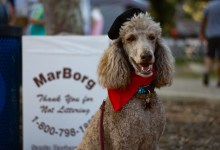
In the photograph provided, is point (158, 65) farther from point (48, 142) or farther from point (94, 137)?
point (48, 142)

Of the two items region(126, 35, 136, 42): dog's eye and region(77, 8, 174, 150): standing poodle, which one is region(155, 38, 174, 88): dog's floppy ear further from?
region(126, 35, 136, 42): dog's eye

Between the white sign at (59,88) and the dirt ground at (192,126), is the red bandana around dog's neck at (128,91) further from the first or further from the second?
the dirt ground at (192,126)

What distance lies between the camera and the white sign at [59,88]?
547 centimetres

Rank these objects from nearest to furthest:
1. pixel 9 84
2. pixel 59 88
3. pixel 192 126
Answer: pixel 9 84 → pixel 59 88 → pixel 192 126

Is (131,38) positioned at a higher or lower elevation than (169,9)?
lower

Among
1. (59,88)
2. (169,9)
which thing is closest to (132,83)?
(59,88)

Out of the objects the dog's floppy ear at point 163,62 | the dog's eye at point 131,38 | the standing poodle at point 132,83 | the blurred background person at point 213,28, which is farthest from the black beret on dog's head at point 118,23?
the blurred background person at point 213,28

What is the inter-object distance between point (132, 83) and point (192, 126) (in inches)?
157

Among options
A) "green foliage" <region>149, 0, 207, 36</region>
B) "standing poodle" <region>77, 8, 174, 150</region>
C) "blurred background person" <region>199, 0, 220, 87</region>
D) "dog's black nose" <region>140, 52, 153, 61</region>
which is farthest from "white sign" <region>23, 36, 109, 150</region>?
"green foliage" <region>149, 0, 207, 36</region>

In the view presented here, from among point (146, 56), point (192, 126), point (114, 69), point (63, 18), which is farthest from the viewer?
point (192, 126)

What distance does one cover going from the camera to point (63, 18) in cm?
743

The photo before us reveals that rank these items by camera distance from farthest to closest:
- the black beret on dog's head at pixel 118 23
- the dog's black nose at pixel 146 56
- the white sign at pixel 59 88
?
the white sign at pixel 59 88 < the black beret on dog's head at pixel 118 23 < the dog's black nose at pixel 146 56

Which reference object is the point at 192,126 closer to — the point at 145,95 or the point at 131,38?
the point at 145,95

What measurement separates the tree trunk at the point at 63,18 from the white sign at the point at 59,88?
1902 millimetres
